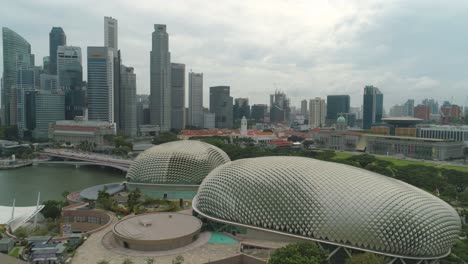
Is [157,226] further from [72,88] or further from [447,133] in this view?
[72,88]

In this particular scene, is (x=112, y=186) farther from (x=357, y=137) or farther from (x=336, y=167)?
(x=357, y=137)

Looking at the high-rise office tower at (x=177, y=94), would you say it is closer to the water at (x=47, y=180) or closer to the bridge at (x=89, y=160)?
the bridge at (x=89, y=160)

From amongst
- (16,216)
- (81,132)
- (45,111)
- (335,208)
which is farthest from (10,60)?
(335,208)

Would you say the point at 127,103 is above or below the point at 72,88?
below

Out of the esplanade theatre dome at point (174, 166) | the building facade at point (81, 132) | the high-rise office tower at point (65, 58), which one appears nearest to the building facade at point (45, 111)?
the building facade at point (81, 132)

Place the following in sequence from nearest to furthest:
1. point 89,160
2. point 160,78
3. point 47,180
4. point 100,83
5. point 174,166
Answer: point 174,166 < point 47,180 < point 89,160 < point 100,83 < point 160,78

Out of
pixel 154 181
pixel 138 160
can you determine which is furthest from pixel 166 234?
pixel 138 160
